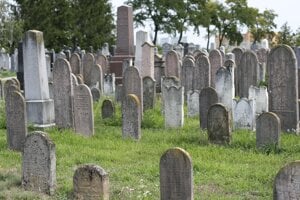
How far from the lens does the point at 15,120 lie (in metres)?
9.81

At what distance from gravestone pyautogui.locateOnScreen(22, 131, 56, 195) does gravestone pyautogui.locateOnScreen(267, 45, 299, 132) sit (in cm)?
558

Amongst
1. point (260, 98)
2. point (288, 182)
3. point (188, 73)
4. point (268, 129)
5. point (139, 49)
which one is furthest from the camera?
point (139, 49)

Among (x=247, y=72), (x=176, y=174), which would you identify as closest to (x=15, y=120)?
(x=176, y=174)

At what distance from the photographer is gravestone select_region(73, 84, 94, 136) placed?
1118 centimetres

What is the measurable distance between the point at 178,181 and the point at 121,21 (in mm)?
16528

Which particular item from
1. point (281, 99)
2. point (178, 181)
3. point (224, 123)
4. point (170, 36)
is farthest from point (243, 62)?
point (170, 36)

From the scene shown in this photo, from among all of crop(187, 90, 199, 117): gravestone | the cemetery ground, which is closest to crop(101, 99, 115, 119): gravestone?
the cemetery ground

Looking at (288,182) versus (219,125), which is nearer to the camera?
(288,182)

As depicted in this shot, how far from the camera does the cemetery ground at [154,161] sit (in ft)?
24.0

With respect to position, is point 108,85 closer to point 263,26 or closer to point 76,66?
point 76,66

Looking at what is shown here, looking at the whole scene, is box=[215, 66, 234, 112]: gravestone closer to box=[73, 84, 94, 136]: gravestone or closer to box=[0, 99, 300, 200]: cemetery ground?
box=[0, 99, 300, 200]: cemetery ground

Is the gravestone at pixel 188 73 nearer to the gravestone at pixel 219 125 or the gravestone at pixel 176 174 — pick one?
the gravestone at pixel 219 125

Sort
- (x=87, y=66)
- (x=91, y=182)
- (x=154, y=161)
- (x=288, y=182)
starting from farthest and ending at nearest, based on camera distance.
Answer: (x=87, y=66)
(x=154, y=161)
(x=91, y=182)
(x=288, y=182)

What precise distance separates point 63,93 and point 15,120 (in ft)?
6.64
